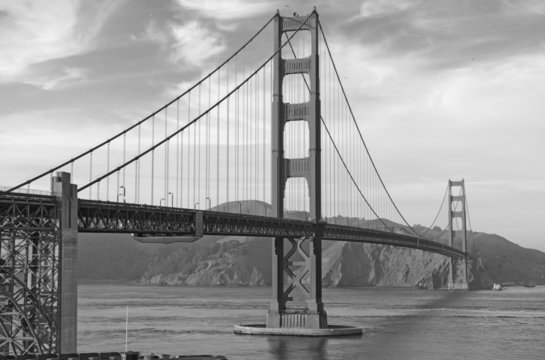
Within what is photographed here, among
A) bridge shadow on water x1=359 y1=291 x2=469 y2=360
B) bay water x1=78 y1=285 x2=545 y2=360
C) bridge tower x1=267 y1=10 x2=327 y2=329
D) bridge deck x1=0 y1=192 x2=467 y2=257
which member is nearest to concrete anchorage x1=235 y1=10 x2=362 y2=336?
bridge tower x1=267 y1=10 x2=327 y2=329

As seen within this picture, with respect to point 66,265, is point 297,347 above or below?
below

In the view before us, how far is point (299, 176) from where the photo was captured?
8175 cm

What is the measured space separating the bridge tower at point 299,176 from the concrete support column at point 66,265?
35098mm

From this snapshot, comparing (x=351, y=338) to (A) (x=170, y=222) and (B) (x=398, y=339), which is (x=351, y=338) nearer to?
(B) (x=398, y=339)

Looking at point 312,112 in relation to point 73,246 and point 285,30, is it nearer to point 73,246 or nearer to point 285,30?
point 285,30

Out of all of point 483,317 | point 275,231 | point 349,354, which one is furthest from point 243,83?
point 483,317

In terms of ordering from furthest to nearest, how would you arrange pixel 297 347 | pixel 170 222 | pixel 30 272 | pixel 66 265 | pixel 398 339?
pixel 398 339 → pixel 297 347 → pixel 170 222 → pixel 66 265 → pixel 30 272

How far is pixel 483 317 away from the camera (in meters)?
122

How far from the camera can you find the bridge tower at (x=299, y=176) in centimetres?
7975

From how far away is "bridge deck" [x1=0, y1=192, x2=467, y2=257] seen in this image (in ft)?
164

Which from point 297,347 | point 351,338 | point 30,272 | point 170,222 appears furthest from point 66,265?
point 351,338

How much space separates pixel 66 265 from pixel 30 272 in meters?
1.83

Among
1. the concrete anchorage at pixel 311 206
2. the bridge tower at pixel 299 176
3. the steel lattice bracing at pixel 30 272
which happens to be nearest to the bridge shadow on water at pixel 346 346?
the concrete anchorage at pixel 311 206

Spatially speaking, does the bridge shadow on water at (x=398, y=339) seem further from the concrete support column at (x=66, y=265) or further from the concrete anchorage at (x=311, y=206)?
the concrete support column at (x=66, y=265)
